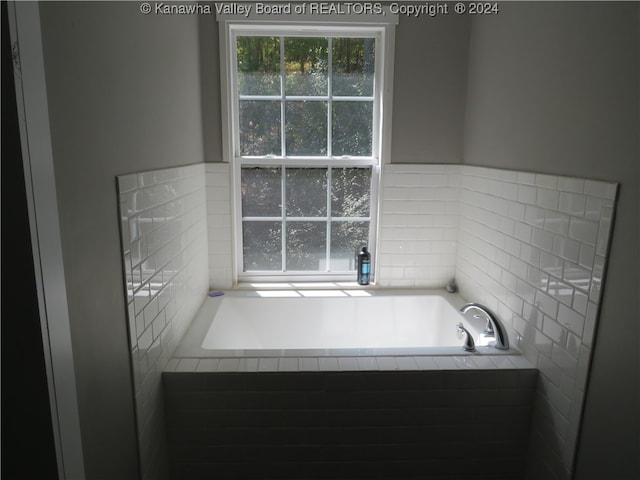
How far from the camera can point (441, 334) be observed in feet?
Result: 8.11

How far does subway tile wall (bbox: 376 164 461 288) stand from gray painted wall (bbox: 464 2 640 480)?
722 mm

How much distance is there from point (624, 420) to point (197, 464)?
60.0 inches

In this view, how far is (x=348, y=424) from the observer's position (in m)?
1.72

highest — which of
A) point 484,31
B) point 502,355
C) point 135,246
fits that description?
point 484,31

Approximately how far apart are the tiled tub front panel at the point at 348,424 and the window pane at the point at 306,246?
1229mm

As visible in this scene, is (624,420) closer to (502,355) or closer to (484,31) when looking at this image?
(502,355)

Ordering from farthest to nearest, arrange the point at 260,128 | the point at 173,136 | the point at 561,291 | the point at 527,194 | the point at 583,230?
the point at 260,128
the point at 173,136
the point at 527,194
the point at 561,291
the point at 583,230

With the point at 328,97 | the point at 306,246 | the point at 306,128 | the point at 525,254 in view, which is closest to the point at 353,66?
the point at 328,97

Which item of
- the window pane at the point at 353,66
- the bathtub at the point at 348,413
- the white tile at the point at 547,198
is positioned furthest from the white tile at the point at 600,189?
the window pane at the point at 353,66

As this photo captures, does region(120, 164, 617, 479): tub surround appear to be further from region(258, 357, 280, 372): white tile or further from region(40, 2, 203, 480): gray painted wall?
region(40, 2, 203, 480): gray painted wall

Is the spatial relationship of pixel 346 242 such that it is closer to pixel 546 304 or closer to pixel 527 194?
pixel 527 194

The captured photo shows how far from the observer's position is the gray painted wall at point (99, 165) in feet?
3.26

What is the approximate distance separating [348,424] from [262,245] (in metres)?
1.37

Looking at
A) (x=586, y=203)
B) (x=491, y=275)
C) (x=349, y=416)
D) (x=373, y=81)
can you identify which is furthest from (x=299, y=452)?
(x=373, y=81)
